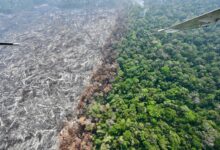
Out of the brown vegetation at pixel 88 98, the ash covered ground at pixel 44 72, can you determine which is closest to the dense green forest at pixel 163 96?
the brown vegetation at pixel 88 98

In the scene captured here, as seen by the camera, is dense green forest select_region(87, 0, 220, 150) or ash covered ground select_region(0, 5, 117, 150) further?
ash covered ground select_region(0, 5, 117, 150)

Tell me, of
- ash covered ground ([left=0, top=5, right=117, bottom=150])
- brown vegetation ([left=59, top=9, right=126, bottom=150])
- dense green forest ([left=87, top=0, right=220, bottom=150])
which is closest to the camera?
dense green forest ([left=87, top=0, right=220, bottom=150])

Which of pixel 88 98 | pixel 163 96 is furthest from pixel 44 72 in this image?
pixel 163 96

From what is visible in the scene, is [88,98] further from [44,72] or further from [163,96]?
[44,72]

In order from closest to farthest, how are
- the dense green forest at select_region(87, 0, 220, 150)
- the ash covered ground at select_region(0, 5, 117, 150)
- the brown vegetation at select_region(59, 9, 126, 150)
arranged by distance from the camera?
1. the dense green forest at select_region(87, 0, 220, 150)
2. the brown vegetation at select_region(59, 9, 126, 150)
3. the ash covered ground at select_region(0, 5, 117, 150)

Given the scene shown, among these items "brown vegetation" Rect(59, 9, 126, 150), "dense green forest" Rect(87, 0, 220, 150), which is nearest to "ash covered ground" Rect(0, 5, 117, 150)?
"brown vegetation" Rect(59, 9, 126, 150)

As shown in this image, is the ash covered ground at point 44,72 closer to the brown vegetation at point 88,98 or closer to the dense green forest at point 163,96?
the brown vegetation at point 88,98

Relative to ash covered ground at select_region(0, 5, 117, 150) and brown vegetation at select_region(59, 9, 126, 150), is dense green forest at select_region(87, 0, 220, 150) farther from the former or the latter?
ash covered ground at select_region(0, 5, 117, 150)
